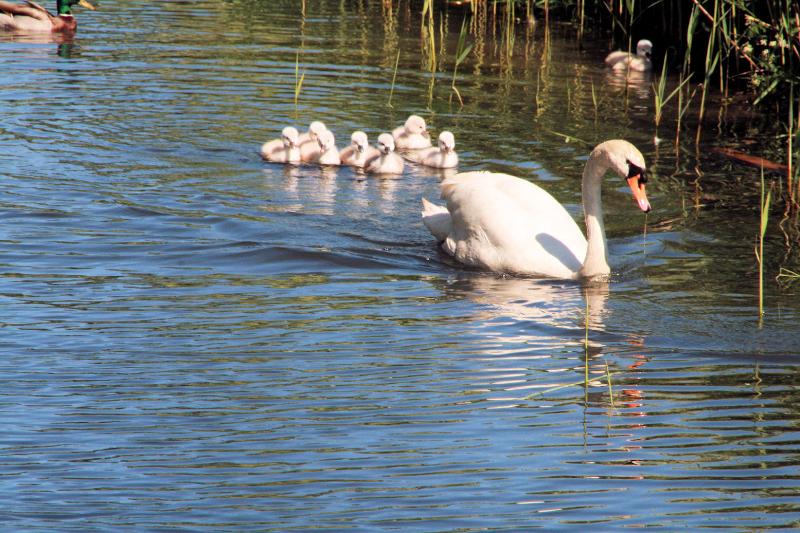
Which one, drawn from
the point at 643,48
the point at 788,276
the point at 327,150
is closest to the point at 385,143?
the point at 327,150

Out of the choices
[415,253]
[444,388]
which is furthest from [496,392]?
[415,253]

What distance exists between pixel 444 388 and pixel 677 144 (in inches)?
316

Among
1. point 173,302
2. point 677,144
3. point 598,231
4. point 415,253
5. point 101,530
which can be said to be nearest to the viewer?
point 101,530

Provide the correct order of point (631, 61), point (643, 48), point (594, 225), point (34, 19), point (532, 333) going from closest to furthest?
point (532, 333), point (594, 225), point (631, 61), point (643, 48), point (34, 19)

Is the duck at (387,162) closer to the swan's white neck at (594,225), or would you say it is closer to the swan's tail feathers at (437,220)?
the swan's tail feathers at (437,220)

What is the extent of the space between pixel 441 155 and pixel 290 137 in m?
1.50

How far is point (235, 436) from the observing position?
5465 millimetres

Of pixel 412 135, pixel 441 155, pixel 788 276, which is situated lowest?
pixel 788 276

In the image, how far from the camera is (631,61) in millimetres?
17547

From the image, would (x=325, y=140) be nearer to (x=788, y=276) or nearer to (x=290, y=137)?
(x=290, y=137)

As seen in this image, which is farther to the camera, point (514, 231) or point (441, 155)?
point (441, 155)

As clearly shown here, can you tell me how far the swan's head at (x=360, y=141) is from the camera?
1206cm

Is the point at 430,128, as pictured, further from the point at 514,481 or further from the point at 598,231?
the point at 514,481

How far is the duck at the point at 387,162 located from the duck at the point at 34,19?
8666mm
